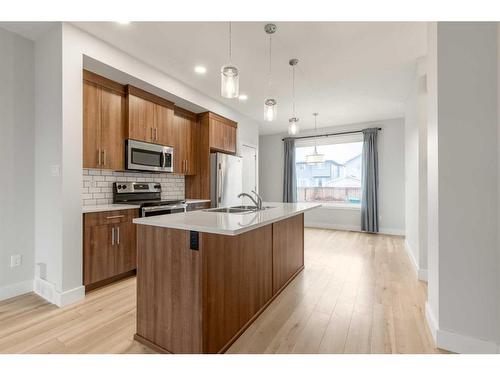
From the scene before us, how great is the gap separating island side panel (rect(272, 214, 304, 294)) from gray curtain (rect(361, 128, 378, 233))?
10.5ft

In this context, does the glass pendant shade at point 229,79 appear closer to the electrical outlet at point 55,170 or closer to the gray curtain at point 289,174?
the electrical outlet at point 55,170

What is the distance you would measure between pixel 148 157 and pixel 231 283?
7.71 ft

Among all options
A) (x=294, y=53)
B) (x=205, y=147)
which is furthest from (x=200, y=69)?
(x=205, y=147)

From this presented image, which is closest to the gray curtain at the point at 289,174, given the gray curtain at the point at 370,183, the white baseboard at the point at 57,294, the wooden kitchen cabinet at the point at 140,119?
the gray curtain at the point at 370,183

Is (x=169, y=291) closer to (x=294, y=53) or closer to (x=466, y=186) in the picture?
(x=466, y=186)

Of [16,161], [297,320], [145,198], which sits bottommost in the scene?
[297,320]

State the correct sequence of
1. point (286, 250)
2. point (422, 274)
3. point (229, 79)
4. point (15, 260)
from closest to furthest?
point (229, 79)
point (15, 260)
point (286, 250)
point (422, 274)

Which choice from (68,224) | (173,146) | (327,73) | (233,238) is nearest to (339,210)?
(327,73)

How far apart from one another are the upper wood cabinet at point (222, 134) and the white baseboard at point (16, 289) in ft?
9.81

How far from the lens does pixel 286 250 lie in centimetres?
275

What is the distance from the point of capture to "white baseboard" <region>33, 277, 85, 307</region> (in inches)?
87.7

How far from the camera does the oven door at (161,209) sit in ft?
9.61

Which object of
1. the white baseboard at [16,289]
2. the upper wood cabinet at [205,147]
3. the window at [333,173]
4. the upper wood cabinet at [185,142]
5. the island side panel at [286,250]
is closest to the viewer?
the white baseboard at [16,289]

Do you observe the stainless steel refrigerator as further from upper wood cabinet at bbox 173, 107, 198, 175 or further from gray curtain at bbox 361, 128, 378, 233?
gray curtain at bbox 361, 128, 378, 233
